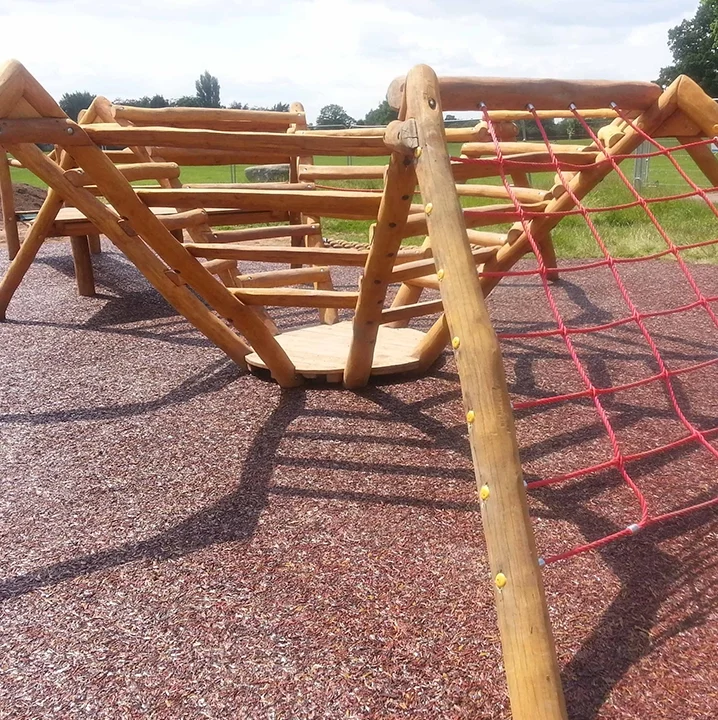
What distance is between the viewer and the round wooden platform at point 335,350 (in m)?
3.37

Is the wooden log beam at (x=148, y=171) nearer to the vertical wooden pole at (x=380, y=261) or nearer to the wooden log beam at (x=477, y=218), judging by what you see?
the vertical wooden pole at (x=380, y=261)

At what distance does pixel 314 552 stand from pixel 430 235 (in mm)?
971

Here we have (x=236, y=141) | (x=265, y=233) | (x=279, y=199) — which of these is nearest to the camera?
(x=236, y=141)

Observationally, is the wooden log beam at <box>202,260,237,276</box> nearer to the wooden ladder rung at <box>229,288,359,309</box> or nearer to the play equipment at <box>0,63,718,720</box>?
the play equipment at <box>0,63,718,720</box>

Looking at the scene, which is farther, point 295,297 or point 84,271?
point 84,271

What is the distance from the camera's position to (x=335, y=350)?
11.8 ft

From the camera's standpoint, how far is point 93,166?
2.50 m

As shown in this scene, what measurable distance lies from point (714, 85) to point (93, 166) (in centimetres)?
5724

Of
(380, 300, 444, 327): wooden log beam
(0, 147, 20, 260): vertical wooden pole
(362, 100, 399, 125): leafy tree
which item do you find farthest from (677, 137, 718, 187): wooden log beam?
(362, 100, 399, 125): leafy tree

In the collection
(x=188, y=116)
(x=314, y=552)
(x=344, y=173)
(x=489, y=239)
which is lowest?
(x=314, y=552)

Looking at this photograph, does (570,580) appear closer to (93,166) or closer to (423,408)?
(423,408)

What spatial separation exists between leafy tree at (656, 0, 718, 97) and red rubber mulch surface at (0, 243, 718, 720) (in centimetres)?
5448

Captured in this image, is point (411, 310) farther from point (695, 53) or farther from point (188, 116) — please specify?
point (695, 53)

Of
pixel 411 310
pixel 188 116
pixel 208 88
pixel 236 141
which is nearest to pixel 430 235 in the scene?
pixel 236 141
